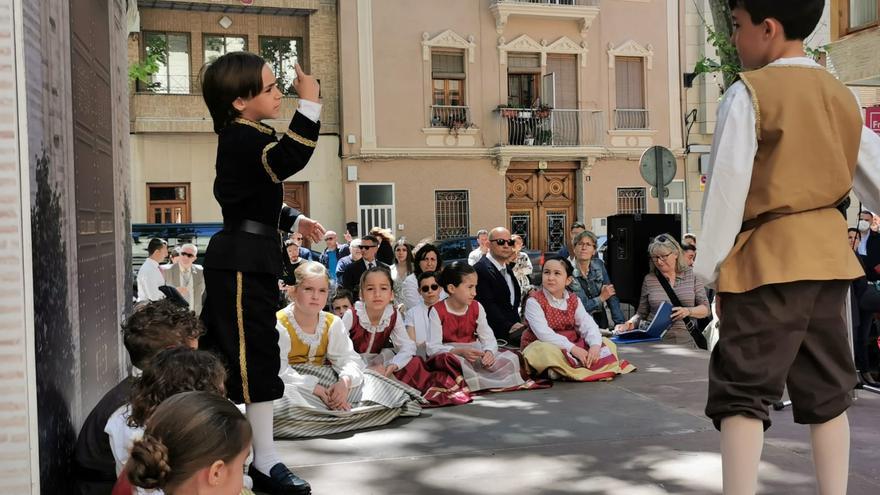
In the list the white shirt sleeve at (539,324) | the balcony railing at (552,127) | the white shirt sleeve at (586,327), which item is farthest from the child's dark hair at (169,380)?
the balcony railing at (552,127)

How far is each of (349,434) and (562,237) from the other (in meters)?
21.4

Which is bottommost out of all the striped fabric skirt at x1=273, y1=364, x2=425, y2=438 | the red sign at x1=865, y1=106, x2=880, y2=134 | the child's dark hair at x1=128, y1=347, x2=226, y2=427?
the striped fabric skirt at x1=273, y1=364, x2=425, y2=438

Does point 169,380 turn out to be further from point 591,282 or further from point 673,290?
point 591,282

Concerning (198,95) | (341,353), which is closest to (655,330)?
(341,353)

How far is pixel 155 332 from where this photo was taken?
11.2 feet

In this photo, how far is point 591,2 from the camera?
26156mm

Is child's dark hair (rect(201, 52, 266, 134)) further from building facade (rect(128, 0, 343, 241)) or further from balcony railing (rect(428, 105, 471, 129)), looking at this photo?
balcony railing (rect(428, 105, 471, 129))

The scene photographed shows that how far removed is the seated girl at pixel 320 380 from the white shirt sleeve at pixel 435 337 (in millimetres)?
1211

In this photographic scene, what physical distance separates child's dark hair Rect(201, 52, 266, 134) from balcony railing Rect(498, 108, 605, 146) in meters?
21.6

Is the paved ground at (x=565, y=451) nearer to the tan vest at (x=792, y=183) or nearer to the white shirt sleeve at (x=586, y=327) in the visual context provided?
the white shirt sleeve at (x=586, y=327)

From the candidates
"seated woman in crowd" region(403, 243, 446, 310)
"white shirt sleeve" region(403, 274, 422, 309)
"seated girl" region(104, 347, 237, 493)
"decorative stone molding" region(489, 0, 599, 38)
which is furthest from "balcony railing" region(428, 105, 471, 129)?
"seated girl" region(104, 347, 237, 493)

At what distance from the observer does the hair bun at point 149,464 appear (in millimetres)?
2109

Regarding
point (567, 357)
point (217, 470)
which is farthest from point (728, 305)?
point (567, 357)

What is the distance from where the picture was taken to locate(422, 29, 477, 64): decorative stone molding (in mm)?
24594
